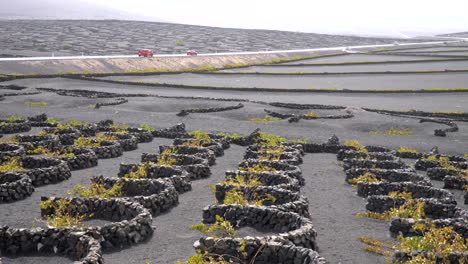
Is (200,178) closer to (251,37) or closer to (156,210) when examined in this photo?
(156,210)

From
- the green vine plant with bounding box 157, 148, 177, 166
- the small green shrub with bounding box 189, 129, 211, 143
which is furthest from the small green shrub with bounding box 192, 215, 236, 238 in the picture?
the small green shrub with bounding box 189, 129, 211, 143

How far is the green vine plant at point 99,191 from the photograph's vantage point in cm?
2014

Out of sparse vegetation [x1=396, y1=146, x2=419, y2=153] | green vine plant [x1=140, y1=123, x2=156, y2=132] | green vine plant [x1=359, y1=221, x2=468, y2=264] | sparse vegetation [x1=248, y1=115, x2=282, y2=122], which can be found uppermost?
green vine plant [x1=359, y1=221, x2=468, y2=264]

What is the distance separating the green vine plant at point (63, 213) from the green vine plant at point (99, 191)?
4.79 feet

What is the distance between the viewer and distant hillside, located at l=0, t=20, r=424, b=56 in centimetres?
10569

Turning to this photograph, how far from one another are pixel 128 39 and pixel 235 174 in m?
120

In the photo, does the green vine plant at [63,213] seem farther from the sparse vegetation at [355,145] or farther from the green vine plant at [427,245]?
the sparse vegetation at [355,145]

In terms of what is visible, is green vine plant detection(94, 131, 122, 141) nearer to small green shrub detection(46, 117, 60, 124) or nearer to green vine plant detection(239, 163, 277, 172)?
small green shrub detection(46, 117, 60, 124)

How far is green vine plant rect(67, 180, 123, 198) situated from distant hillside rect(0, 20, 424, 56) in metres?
70.8

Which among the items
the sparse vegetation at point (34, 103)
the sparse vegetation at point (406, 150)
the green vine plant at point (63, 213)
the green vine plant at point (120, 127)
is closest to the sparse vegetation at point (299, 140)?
the sparse vegetation at point (406, 150)

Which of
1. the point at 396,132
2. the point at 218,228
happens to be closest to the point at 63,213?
the point at 218,228

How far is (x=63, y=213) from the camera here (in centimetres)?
1816

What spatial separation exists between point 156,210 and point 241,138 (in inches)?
618

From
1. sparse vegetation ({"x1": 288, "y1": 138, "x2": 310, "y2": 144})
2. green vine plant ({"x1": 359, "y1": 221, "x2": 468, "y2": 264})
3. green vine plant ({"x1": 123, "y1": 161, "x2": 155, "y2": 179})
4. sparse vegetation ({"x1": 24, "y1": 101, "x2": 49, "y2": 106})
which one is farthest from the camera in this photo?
sparse vegetation ({"x1": 24, "y1": 101, "x2": 49, "y2": 106})
